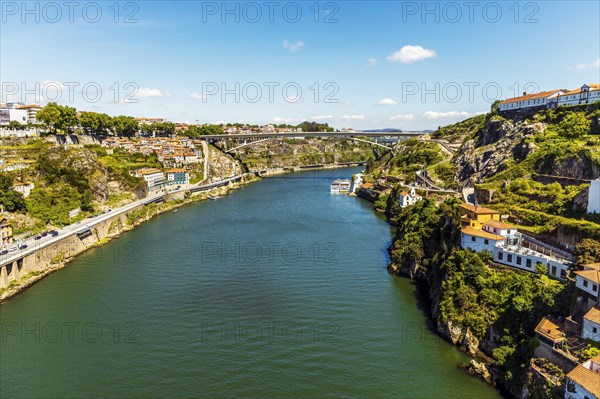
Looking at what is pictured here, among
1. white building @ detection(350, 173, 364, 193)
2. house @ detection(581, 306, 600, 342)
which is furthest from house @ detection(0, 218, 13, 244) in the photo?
white building @ detection(350, 173, 364, 193)

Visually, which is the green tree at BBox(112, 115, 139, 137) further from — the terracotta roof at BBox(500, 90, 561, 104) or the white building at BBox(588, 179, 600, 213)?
the white building at BBox(588, 179, 600, 213)

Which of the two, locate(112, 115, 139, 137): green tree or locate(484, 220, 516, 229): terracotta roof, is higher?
locate(112, 115, 139, 137): green tree

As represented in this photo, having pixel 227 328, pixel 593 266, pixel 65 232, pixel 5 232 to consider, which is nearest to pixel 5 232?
pixel 5 232

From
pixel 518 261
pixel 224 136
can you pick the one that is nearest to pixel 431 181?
pixel 518 261

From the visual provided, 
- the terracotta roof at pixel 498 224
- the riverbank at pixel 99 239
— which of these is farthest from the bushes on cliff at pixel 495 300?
the riverbank at pixel 99 239

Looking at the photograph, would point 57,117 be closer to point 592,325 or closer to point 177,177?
point 177,177

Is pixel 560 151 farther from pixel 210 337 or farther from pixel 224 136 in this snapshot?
pixel 224 136
